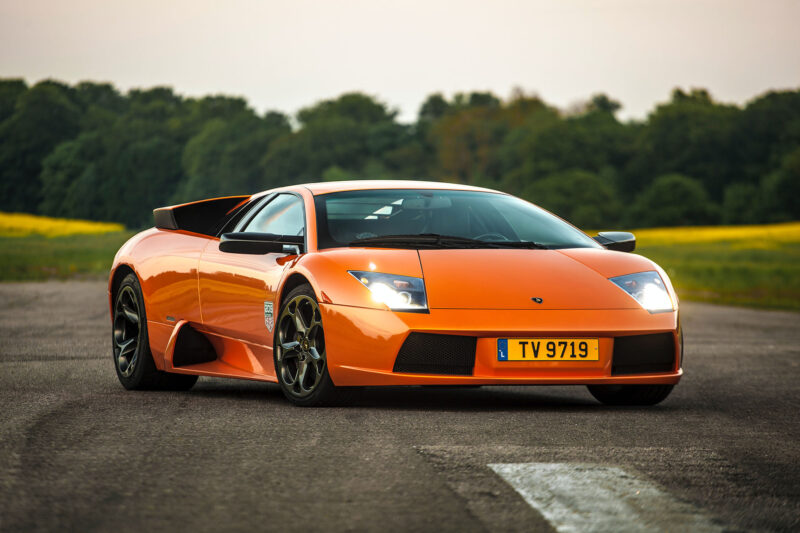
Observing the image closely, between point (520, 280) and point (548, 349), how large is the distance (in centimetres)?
43

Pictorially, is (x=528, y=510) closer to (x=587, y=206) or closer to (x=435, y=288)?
(x=435, y=288)

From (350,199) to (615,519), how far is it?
3943 millimetres

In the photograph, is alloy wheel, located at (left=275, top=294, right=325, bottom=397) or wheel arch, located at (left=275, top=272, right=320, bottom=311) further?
wheel arch, located at (left=275, top=272, right=320, bottom=311)

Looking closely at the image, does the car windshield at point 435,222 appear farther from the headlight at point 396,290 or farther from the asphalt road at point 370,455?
the asphalt road at point 370,455

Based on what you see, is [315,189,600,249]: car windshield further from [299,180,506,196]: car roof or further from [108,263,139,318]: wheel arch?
[108,263,139,318]: wheel arch

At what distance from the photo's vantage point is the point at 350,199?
25.3ft

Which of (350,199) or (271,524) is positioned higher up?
(350,199)

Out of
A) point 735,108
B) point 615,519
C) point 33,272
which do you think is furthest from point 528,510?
point 735,108

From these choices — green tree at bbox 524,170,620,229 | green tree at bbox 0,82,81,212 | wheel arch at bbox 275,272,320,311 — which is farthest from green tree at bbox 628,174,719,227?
wheel arch at bbox 275,272,320,311

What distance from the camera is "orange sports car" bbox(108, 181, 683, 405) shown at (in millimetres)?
6590

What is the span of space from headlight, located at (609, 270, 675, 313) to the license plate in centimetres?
45

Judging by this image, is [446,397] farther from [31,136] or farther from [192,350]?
[31,136]

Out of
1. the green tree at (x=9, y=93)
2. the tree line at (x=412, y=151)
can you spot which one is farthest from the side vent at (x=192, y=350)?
the green tree at (x=9, y=93)

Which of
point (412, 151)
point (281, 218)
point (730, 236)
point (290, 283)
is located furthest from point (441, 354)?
point (412, 151)
